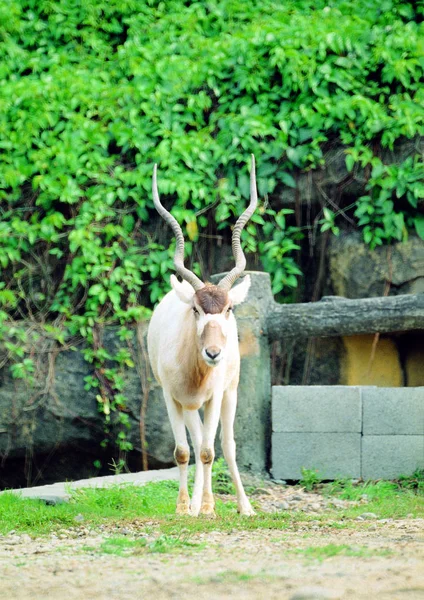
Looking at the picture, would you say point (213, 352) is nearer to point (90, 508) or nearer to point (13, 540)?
point (90, 508)

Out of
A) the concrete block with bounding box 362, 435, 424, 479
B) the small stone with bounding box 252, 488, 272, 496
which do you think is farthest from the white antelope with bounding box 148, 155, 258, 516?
the concrete block with bounding box 362, 435, 424, 479

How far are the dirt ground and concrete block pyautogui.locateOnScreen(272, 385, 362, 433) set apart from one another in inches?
99.2

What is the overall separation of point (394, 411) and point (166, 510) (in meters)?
2.36

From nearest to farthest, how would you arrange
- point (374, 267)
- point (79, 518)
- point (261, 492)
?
point (79, 518), point (261, 492), point (374, 267)

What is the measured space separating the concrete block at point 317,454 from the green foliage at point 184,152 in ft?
6.08

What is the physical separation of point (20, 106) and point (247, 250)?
9.08 ft

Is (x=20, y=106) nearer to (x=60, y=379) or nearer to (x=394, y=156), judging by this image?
(x=60, y=379)

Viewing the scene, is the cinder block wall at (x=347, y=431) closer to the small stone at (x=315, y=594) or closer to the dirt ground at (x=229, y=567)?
the dirt ground at (x=229, y=567)

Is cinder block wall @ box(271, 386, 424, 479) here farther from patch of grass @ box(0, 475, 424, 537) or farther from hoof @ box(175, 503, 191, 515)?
hoof @ box(175, 503, 191, 515)

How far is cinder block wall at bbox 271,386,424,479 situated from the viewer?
26.0 ft

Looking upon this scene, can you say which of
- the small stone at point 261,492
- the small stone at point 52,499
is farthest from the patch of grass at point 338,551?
the small stone at point 261,492

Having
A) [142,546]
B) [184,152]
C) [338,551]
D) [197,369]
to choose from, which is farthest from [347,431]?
[338,551]

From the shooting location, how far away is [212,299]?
6.15 m

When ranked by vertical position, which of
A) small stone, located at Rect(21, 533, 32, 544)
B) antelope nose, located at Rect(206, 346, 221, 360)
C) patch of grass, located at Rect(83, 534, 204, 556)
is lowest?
small stone, located at Rect(21, 533, 32, 544)
